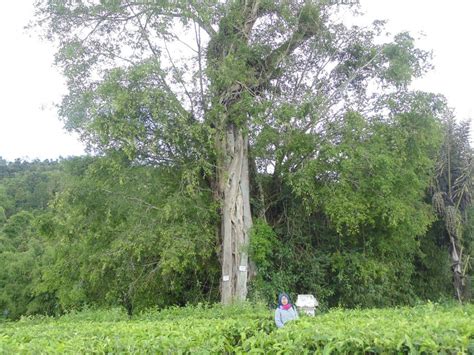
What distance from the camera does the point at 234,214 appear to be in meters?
11.8

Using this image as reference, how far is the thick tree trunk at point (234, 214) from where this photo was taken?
11.4 meters

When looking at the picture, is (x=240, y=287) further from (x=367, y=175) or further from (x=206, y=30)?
(x=206, y=30)

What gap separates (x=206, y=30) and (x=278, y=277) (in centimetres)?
665

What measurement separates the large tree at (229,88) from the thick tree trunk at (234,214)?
3 cm

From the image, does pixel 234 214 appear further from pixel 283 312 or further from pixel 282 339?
pixel 282 339

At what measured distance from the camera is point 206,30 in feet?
40.8

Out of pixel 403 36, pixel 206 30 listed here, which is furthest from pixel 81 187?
pixel 403 36

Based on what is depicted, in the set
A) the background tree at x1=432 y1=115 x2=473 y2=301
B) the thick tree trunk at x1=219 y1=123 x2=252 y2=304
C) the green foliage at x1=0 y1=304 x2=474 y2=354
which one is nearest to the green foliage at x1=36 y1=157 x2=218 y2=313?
the thick tree trunk at x1=219 y1=123 x2=252 y2=304

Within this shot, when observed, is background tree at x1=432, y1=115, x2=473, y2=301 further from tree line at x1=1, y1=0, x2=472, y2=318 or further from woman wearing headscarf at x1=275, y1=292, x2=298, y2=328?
woman wearing headscarf at x1=275, y1=292, x2=298, y2=328

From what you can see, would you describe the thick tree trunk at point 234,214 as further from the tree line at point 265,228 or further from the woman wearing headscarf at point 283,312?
the woman wearing headscarf at point 283,312

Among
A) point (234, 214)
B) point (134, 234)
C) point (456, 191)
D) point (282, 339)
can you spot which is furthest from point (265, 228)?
point (456, 191)

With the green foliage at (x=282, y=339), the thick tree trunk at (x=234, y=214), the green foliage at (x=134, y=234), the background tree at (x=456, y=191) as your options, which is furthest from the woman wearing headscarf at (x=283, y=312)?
the background tree at (x=456, y=191)

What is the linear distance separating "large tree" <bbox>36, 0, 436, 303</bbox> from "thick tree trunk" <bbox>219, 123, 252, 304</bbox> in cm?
3

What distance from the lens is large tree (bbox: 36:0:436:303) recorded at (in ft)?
35.0
